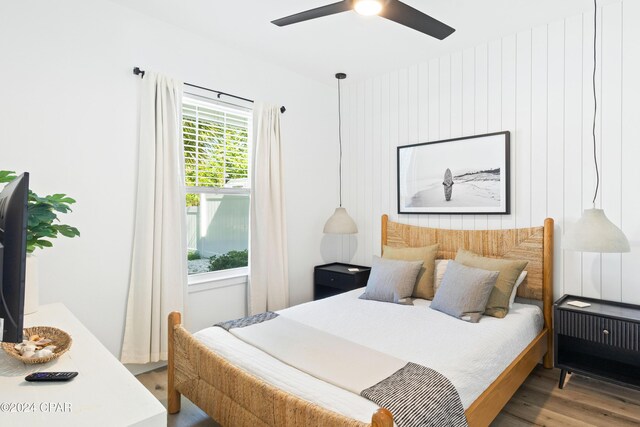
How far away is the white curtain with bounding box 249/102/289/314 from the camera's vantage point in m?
3.50

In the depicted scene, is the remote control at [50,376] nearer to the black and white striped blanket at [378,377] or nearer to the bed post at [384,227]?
the black and white striped blanket at [378,377]

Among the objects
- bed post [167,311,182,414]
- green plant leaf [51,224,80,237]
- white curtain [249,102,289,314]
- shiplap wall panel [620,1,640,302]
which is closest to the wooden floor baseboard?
bed post [167,311,182,414]

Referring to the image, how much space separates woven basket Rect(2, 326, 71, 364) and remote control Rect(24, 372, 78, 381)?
79mm

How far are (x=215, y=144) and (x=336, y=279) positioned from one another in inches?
71.4

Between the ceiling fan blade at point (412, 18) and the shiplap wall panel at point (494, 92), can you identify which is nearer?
the ceiling fan blade at point (412, 18)

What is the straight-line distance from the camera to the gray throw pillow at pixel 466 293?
2.55 m

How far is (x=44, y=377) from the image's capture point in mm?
1095

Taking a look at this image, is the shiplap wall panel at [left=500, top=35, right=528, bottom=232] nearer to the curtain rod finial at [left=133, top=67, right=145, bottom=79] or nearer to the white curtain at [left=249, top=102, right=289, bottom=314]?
the white curtain at [left=249, top=102, right=289, bottom=314]

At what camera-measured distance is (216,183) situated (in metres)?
3.37

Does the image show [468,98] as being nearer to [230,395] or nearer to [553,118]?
[553,118]

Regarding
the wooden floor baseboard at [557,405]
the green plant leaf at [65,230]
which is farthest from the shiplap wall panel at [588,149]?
the green plant leaf at [65,230]

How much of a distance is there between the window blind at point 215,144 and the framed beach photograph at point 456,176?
1617 mm

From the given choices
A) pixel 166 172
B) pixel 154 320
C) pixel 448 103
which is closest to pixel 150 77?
pixel 166 172

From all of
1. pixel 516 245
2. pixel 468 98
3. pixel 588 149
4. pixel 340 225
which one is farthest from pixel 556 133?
pixel 340 225
